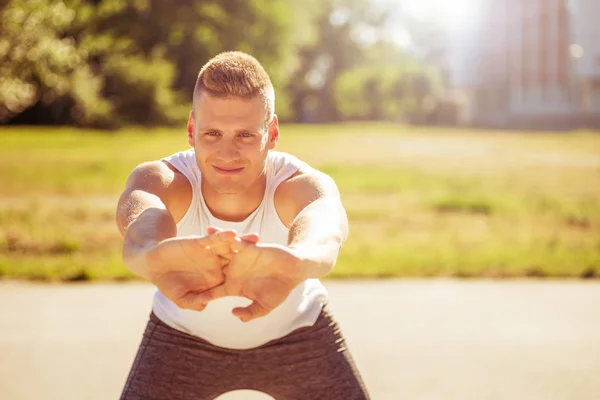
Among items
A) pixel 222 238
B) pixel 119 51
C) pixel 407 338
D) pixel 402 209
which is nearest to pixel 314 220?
pixel 222 238

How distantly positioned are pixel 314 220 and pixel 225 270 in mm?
324

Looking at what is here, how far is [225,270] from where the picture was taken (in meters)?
1.83

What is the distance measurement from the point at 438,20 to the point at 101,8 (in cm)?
6470

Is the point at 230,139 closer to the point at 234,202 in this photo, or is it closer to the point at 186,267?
the point at 234,202

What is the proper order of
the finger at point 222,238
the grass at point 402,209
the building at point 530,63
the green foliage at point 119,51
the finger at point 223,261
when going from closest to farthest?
the finger at point 222,238, the finger at point 223,261, the grass at point 402,209, the green foliage at point 119,51, the building at point 530,63

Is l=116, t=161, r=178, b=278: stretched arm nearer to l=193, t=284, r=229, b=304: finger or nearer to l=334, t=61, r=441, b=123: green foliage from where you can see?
l=193, t=284, r=229, b=304: finger

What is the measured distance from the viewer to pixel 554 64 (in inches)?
1638

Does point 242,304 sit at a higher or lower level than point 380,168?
higher

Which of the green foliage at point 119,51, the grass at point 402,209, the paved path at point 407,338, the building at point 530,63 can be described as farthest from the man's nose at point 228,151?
the building at point 530,63

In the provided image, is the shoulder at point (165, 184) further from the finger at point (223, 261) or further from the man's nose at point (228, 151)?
the finger at point (223, 261)

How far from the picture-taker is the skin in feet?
5.78

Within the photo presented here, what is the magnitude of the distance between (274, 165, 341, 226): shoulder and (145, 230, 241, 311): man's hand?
0.48 meters

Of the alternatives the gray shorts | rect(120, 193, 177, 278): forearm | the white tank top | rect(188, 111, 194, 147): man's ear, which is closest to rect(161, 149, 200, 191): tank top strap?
the white tank top

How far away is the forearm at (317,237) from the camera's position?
1861 millimetres
